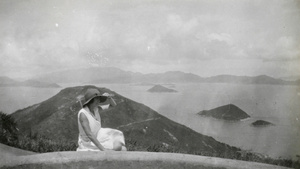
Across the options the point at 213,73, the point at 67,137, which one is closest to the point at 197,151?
the point at 213,73

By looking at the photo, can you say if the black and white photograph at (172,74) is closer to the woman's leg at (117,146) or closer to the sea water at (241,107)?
the sea water at (241,107)

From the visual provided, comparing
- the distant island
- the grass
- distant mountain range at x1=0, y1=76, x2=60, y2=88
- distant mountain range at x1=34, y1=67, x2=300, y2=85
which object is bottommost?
the grass

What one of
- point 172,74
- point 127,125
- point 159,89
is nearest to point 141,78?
point 159,89

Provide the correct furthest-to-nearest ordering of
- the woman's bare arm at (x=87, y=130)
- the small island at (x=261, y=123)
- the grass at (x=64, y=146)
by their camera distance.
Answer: the small island at (x=261, y=123)
the grass at (x=64, y=146)
the woman's bare arm at (x=87, y=130)

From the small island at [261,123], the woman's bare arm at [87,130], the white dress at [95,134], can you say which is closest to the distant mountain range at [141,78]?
the small island at [261,123]

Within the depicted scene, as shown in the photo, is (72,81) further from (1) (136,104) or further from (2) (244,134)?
(2) (244,134)

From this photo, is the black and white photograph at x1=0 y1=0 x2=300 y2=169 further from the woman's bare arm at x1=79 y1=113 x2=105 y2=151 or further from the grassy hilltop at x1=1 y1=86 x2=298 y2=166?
the woman's bare arm at x1=79 y1=113 x2=105 y2=151

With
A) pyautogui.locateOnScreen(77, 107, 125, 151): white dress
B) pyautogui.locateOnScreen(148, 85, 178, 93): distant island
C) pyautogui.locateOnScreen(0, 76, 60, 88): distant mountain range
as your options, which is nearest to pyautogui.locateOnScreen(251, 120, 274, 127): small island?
pyautogui.locateOnScreen(148, 85, 178, 93): distant island
